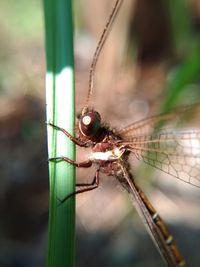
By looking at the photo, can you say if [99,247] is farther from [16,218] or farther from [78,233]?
[16,218]

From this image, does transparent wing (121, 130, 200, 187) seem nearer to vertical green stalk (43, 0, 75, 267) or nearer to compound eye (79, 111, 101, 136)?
compound eye (79, 111, 101, 136)

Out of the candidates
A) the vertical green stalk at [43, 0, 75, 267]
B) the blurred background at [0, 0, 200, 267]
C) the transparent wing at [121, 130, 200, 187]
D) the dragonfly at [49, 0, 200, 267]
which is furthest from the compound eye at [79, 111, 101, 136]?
the blurred background at [0, 0, 200, 267]

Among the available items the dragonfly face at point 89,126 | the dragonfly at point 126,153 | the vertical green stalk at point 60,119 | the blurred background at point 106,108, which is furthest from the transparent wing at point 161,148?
the vertical green stalk at point 60,119

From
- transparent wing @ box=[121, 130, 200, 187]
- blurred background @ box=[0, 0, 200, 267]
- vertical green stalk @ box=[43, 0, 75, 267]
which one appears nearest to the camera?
vertical green stalk @ box=[43, 0, 75, 267]

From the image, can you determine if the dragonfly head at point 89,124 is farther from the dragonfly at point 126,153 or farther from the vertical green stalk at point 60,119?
the vertical green stalk at point 60,119

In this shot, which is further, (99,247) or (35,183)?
(35,183)

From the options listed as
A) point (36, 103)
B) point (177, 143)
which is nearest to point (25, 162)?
point (36, 103)

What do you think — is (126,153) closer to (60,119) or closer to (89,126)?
(89,126)
